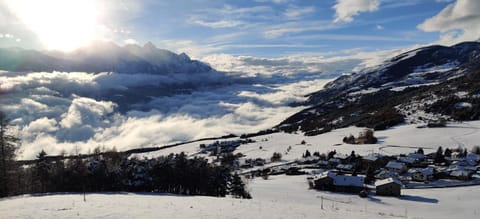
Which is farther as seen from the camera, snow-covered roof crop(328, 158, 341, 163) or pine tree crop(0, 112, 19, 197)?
snow-covered roof crop(328, 158, 341, 163)

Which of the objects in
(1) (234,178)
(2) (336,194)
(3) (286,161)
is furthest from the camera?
(3) (286,161)

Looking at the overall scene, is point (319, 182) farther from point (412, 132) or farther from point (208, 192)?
point (412, 132)

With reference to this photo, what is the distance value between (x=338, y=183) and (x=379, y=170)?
26.3 metres

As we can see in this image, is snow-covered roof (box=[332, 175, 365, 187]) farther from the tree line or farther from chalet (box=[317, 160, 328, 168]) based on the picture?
chalet (box=[317, 160, 328, 168])

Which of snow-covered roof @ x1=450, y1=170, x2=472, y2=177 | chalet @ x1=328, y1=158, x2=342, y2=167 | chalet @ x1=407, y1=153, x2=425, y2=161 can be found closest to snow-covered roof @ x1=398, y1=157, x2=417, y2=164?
chalet @ x1=407, y1=153, x2=425, y2=161

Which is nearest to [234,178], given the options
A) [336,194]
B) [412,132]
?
[336,194]

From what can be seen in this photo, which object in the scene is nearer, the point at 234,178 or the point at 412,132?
the point at 234,178

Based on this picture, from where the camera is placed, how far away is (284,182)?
83.6 metres

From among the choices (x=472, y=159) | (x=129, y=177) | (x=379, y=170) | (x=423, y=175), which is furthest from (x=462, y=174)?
(x=129, y=177)

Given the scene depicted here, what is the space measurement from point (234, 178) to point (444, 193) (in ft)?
116

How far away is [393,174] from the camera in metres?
87.2

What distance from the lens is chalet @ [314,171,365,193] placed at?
73500 mm

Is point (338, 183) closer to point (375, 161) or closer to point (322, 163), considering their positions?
point (375, 161)

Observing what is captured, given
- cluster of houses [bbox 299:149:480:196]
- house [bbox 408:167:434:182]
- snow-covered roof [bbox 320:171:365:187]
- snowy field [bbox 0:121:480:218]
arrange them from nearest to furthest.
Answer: snowy field [bbox 0:121:480:218] < cluster of houses [bbox 299:149:480:196] < snow-covered roof [bbox 320:171:365:187] < house [bbox 408:167:434:182]
